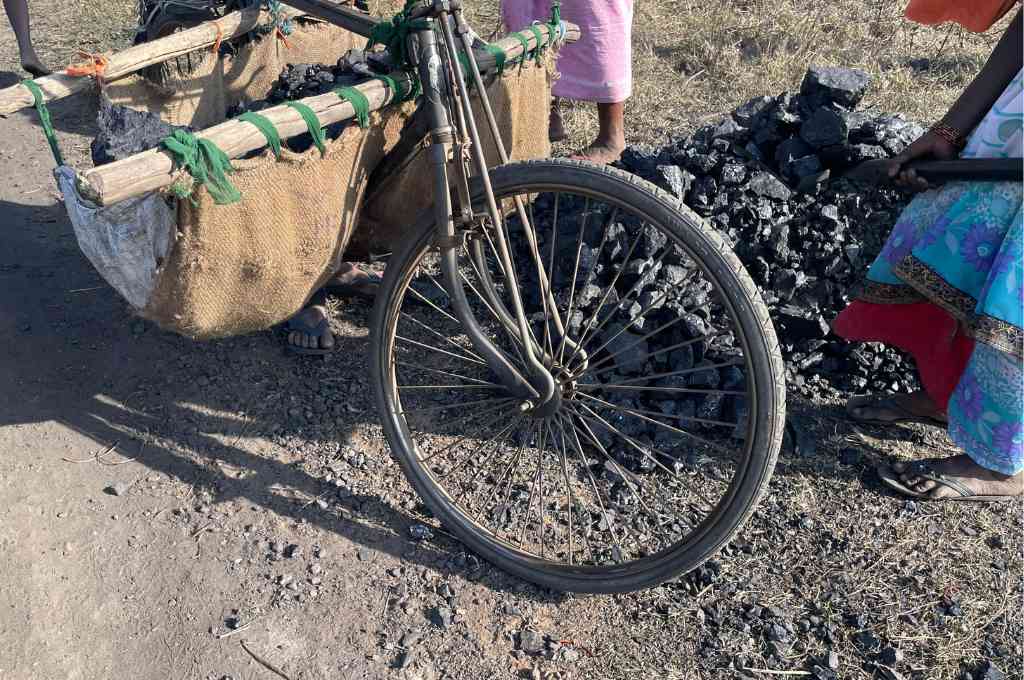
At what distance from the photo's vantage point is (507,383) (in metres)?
2.29

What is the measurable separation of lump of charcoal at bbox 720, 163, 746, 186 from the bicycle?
421 millimetres

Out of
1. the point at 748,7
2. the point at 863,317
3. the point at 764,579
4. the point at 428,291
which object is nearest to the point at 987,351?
the point at 863,317

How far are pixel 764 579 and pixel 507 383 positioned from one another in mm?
921

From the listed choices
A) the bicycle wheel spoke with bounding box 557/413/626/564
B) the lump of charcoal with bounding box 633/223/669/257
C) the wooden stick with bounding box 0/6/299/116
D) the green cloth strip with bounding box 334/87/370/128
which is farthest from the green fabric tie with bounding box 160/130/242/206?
the lump of charcoal with bounding box 633/223/669/257

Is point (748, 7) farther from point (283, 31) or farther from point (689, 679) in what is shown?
point (689, 679)

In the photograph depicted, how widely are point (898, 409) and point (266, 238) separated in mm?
2086

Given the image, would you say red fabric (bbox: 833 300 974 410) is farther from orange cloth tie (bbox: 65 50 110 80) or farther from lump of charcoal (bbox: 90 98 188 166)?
orange cloth tie (bbox: 65 50 110 80)

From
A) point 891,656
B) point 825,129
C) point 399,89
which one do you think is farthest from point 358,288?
point 891,656

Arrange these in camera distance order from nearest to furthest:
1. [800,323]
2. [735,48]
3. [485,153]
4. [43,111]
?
1. [43,111]
2. [485,153]
3. [800,323]
4. [735,48]

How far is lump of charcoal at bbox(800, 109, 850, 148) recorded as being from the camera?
126 inches

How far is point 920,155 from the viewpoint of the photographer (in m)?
2.26

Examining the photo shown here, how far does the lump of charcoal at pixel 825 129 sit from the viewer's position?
3211 mm

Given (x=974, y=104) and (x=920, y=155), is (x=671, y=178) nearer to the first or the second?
(x=920, y=155)

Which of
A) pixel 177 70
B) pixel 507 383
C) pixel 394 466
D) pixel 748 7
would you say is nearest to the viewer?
pixel 507 383
